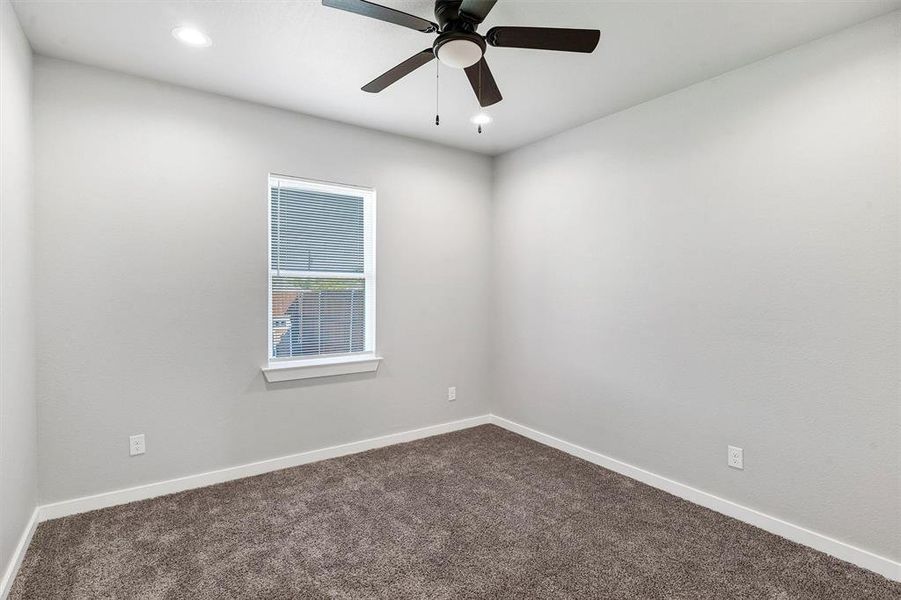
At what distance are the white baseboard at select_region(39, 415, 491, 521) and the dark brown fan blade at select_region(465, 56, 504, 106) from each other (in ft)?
9.05

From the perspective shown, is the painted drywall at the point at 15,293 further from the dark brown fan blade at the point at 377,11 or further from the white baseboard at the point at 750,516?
the white baseboard at the point at 750,516

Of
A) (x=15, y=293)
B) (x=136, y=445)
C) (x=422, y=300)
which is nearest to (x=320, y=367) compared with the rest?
(x=422, y=300)

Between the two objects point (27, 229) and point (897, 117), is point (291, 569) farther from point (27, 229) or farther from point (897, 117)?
point (897, 117)

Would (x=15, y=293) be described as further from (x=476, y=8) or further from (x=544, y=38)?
(x=544, y=38)

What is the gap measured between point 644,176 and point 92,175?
3.50m

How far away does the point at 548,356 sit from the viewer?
12.8 ft

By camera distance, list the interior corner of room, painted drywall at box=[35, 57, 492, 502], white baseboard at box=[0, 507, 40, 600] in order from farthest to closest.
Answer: painted drywall at box=[35, 57, 492, 502], the interior corner of room, white baseboard at box=[0, 507, 40, 600]

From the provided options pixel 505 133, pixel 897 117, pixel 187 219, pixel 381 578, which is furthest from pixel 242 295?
pixel 897 117

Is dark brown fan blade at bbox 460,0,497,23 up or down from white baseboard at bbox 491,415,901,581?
up

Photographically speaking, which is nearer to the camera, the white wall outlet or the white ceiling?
the white ceiling

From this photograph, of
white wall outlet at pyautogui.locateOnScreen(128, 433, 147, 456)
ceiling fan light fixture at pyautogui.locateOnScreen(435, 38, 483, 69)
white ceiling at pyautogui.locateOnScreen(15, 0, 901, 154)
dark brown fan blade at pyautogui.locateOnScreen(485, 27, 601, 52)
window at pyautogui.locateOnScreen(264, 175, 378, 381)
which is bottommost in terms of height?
white wall outlet at pyautogui.locateOnScreen(128, 433, 147, 456)

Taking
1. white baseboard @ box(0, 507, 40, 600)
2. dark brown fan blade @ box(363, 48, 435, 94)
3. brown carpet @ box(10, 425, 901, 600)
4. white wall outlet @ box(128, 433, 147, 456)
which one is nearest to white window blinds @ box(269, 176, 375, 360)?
white wall outlet @ box(128, 433, 147, 456)

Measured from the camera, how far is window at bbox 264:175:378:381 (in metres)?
3.37

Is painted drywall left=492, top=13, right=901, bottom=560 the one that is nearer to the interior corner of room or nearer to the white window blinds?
the interior corner of room
